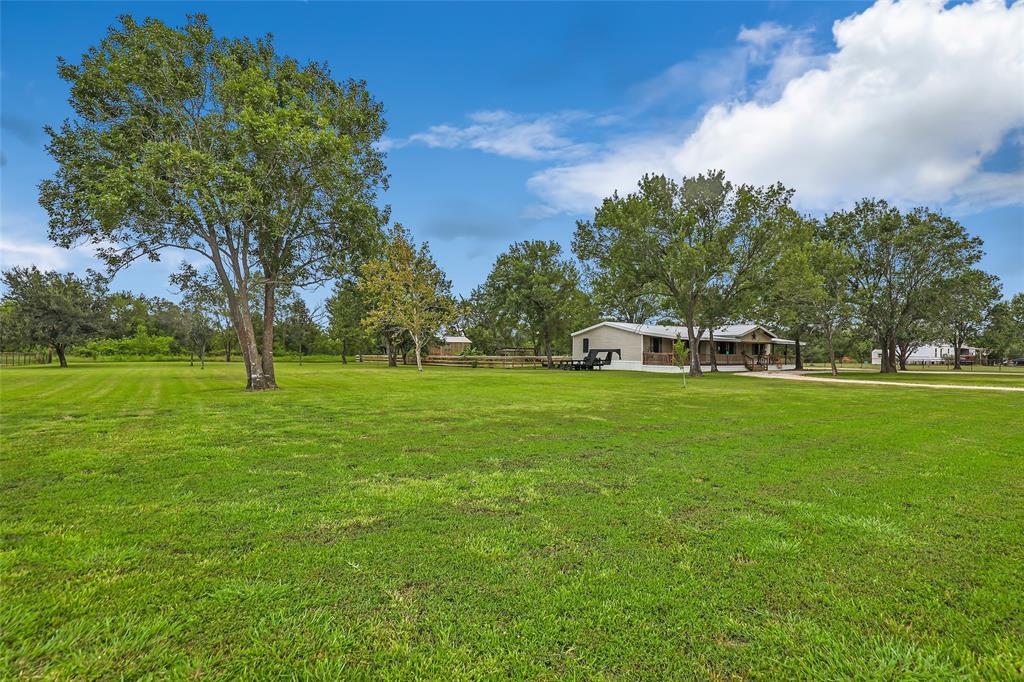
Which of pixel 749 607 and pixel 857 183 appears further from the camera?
pixel 857 183

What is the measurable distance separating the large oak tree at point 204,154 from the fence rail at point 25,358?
4465 cm

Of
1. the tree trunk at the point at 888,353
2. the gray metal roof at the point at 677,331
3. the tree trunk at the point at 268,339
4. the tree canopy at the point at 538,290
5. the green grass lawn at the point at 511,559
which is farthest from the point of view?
the tree canopy at the point at 538,290

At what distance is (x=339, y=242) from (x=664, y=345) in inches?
1145

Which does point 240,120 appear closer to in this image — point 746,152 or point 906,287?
→ point 746,152

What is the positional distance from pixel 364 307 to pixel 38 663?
42327mm

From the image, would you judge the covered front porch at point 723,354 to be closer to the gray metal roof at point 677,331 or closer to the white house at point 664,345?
the white house at point 664,345

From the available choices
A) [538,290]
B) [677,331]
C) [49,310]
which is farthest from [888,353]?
[49,310]

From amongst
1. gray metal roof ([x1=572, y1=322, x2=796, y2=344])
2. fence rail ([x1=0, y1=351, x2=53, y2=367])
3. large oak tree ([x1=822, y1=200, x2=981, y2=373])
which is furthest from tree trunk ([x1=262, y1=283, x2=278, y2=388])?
fence rail ([x1=0, y1=351, x2=53, y2=367])

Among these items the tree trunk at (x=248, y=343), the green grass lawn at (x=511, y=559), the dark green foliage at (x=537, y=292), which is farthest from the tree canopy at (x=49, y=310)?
the green grass lawn at (x=511, y=559)

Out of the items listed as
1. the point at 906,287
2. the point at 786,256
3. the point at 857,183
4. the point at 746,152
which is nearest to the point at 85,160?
the point at 746,152

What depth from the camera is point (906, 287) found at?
31641 mm

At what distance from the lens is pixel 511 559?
3.00m

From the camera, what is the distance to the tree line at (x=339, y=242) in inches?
541

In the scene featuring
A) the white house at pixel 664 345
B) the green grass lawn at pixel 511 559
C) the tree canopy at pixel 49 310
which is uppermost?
the tree canopy at pixel 49 310
